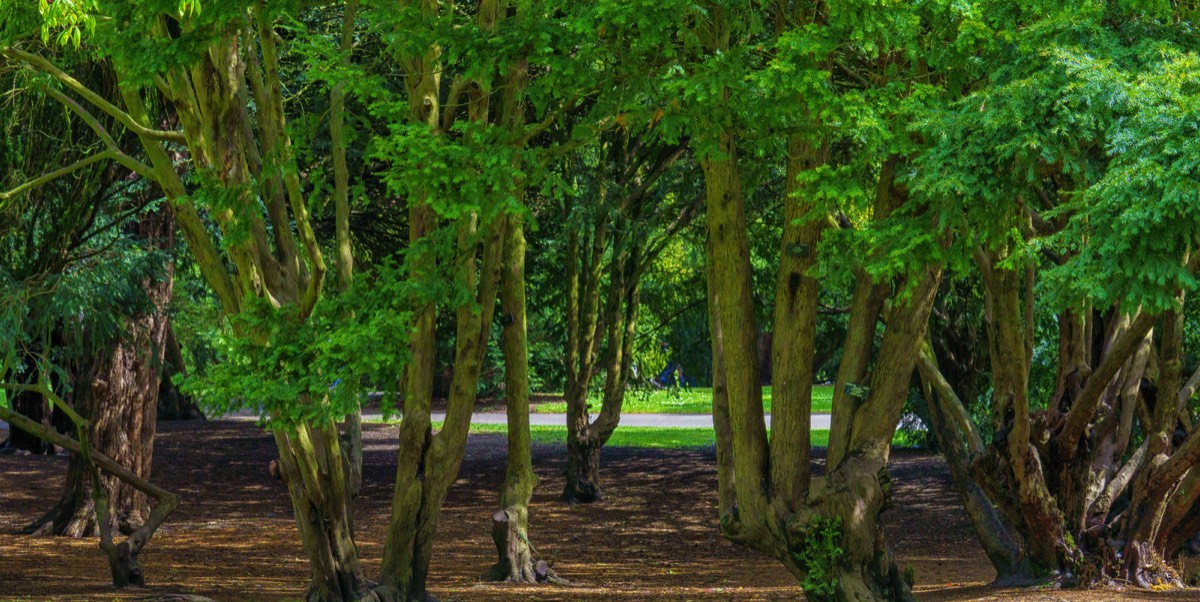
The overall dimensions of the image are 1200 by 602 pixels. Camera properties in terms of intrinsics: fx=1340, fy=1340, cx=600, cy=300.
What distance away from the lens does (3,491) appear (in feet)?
60.5

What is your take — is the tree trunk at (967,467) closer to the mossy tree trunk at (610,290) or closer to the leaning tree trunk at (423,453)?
the leaning tree trunk at (423,453)

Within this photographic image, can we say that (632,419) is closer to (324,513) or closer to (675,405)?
(675,405)

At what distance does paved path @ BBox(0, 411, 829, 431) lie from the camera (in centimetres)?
3262

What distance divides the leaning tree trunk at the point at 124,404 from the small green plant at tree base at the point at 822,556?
8227mm

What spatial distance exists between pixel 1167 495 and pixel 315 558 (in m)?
6.42

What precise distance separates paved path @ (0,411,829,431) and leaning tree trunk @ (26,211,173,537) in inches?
645

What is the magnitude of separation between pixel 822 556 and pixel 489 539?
25.4 feet

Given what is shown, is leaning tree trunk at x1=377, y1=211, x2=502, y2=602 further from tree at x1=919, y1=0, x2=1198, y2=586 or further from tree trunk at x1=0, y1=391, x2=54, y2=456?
tree trunk at x1=0, y1=391, x2=54, y2=456

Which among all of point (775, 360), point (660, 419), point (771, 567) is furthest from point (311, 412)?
point (660, 419)

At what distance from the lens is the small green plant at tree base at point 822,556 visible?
8.66 meters

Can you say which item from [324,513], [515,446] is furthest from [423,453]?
[515,446]

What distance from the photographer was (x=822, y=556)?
8.69 metres

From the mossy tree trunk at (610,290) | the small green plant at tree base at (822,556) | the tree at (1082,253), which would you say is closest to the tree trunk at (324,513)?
the small green plant at tree base at (822,556)

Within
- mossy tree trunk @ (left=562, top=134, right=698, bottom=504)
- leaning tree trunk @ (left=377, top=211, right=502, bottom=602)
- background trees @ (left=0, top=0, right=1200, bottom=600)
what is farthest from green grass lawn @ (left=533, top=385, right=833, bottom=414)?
leaning tree trunk @ (left=377, top=211, right=502, bottom=602)
